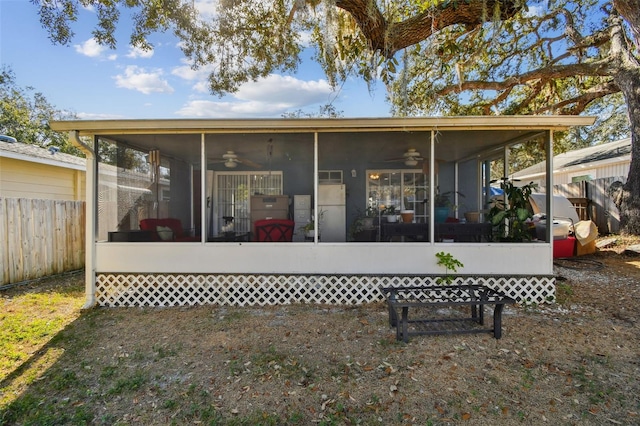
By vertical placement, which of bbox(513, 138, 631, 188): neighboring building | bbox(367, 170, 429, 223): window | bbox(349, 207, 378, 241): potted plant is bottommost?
bbox(349, 207, 378, 241): potted plant

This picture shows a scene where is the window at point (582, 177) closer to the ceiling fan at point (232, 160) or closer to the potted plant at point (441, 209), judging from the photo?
the potted plant at point (441, 209)

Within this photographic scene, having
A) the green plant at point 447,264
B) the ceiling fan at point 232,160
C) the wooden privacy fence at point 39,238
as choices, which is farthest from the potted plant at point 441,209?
the wooden privacy fence at point 39,238

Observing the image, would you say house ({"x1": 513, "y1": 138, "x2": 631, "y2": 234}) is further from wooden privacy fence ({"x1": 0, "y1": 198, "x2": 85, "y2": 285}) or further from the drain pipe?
wooden privacy fence ({"x1": 0, "y1": 198, "x2": 85, "y2": 285})

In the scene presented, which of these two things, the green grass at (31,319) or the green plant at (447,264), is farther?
the green plant at (447,264)

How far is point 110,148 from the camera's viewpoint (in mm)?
5566

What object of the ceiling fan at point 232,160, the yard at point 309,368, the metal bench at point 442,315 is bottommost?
the yard at point 309,368

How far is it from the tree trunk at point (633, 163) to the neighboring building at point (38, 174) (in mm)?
13489

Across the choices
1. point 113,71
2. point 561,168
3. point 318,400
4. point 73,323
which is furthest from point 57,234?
point 561,168

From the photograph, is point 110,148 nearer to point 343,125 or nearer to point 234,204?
point 234,204

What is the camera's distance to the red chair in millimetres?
5488

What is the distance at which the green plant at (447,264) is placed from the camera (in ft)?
15.7

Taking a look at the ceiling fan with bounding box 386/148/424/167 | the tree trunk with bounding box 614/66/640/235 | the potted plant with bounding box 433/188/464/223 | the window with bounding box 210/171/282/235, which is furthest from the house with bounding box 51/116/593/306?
the tree trunk with bounding box 614/66/640/235

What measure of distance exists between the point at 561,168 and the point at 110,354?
15.8 meters

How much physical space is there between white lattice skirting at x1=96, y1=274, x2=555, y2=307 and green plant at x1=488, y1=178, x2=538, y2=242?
66 cm
